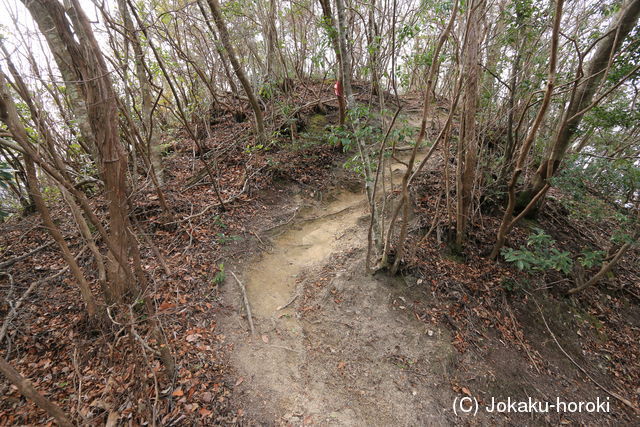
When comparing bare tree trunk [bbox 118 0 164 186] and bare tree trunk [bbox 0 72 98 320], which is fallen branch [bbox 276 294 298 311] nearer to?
bare tree trunk [bbox 0 72 98 320]

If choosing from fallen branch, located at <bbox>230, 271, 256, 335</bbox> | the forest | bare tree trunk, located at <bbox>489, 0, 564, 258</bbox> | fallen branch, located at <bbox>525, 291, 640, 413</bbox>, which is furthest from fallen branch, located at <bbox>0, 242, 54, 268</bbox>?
fallen branch, located at <bbox>525, 291, 640, 413</bbox>

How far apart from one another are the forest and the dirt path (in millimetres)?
28

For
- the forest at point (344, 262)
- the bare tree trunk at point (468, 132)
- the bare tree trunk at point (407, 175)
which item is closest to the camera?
the forest at point (344, 262)

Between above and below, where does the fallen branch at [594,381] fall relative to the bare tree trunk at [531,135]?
below

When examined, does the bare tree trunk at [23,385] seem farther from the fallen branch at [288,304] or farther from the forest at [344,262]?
the fallen branch at [288,304]

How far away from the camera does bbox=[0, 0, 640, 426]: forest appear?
9.60 feet

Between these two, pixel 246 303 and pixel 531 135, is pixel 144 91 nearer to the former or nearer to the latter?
pixel 246 303

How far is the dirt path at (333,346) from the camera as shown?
328cm

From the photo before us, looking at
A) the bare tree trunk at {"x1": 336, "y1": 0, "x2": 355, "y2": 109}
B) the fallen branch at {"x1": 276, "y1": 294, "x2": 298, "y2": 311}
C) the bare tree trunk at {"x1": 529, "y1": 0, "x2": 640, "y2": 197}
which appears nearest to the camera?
the bare tree trunk at {"x1": 529, "y1": 0, "x2": 640, "y2": 197}

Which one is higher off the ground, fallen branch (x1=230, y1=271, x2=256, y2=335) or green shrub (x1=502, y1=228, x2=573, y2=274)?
green shrub (x1=502, y1=228, x2=573, y2=274)

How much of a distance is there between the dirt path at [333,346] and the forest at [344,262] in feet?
0.09

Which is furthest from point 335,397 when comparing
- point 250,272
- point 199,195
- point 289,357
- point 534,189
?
point 534,189

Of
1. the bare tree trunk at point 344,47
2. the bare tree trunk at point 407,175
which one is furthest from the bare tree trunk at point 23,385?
the bare tree trunk at point 344,47

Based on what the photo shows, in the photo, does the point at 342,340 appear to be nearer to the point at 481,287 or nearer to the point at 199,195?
the point at 481,287
